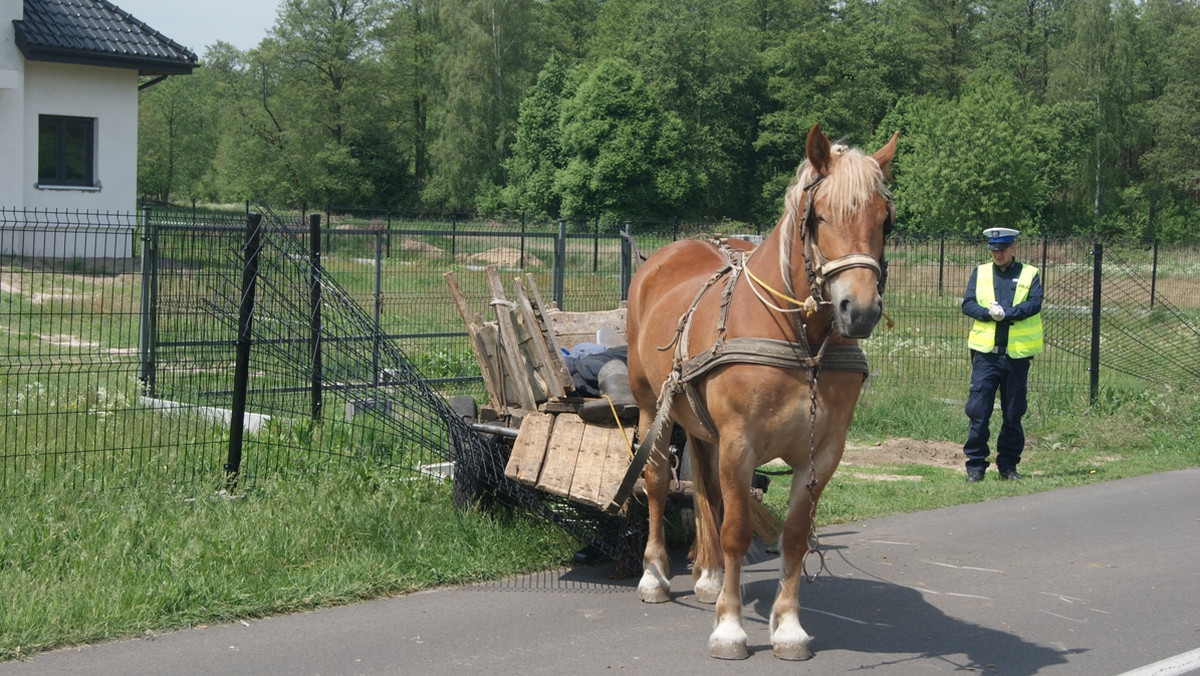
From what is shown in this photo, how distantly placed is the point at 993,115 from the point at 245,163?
41.4m

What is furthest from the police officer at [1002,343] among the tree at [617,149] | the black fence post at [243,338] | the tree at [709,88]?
the tree at [709,88]

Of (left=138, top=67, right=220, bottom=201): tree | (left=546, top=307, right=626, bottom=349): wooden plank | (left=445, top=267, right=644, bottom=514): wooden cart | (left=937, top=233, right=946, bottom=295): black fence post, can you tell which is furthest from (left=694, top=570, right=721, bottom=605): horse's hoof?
(left=138, top=67, right=220, bottom=201): tree

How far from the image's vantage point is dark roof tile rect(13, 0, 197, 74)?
81.7 ft

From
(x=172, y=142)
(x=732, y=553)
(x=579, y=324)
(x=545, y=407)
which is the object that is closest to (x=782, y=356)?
(x=732, y=553)

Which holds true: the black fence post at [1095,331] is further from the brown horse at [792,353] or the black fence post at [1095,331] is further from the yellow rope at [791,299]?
the yellow rope at [791,299]

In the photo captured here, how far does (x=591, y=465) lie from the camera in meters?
6.76

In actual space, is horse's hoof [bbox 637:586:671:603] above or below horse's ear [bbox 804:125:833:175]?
below

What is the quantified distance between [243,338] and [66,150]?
21.2 m

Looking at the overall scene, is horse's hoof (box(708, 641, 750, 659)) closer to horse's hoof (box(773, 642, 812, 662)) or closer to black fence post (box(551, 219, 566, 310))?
horse's hoof (box(773, 642, 812, 662))

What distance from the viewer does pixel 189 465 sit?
316 inches

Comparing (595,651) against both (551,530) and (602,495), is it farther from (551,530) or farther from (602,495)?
(551,530)

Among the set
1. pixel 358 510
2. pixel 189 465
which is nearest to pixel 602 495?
pixel 358 510

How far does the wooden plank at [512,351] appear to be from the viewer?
7625 mm

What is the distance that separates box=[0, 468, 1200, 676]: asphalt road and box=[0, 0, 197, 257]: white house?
2178 centimetres
